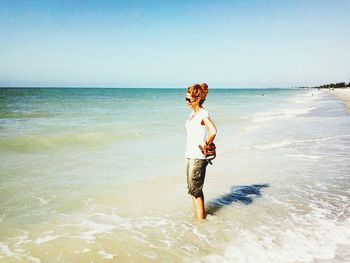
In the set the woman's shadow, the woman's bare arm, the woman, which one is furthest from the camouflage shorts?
the woman's shadow

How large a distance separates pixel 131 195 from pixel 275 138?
32.1 feet

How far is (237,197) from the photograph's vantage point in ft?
22.4

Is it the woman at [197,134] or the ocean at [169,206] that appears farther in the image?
the woman at [197,134]

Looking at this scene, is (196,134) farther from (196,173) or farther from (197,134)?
(196,173)

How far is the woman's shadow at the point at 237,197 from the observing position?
6.30m

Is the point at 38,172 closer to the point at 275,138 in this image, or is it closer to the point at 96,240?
the point at 96,240

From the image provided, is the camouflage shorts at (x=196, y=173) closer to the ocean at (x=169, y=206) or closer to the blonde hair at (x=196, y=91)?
the ocean at (x=169, y=206)

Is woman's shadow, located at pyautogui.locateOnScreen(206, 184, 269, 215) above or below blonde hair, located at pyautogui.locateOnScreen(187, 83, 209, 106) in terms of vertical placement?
below

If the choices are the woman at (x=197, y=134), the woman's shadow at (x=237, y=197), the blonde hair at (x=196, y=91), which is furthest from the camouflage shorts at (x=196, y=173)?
the woman's shadow at (x=237, y=197)

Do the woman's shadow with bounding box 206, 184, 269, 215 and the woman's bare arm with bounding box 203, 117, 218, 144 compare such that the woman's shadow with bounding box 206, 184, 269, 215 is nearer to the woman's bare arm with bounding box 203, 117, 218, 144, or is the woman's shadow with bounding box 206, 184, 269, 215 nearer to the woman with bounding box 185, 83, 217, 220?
the woman with bounding box 185, 83, 217, 220

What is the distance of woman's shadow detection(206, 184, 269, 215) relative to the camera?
248 inches

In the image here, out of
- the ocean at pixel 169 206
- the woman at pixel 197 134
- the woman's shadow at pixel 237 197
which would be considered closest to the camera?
the ocean at pixel 169 206

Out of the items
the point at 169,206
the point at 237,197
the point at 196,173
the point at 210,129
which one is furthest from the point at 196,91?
the point at 237,197

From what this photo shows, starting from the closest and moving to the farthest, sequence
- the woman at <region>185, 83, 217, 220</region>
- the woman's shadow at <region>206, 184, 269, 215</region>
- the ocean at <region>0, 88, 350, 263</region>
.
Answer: the ocean at <region>0, 88, 350, 263</region>, the woman at <region>185, 83, 217, 220</region>, the woman's shadow at <region>206, 184, 269, 215</region>
